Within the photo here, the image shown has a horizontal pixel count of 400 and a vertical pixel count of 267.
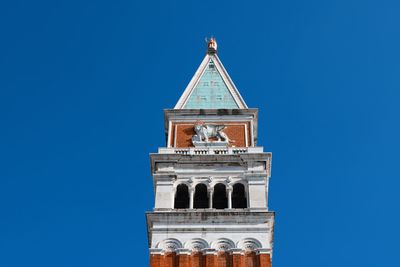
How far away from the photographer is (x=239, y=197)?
51344 mm

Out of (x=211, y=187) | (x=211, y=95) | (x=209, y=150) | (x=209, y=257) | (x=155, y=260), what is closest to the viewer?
(x=155, y=260)

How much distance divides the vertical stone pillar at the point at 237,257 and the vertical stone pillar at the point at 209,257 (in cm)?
105

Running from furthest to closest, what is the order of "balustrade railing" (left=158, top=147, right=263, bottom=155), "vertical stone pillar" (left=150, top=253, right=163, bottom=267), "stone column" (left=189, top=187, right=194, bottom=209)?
1. "balustrade railing" (left=158, top=147, right=263, bottom=155)
2. "stone column" (left=189, top=187, right=194, bottom=209)
3. "vertical stone pillar" (left=150, top=253, right=163, bottom=267)

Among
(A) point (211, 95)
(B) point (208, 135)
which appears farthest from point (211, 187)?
(A) point (211, 95)

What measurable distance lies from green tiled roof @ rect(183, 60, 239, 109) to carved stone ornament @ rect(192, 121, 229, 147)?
8.52ft

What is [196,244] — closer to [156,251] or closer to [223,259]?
[223,259]

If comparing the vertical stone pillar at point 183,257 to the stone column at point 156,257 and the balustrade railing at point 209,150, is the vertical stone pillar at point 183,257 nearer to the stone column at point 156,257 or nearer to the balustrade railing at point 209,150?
the stone column at point 156,257

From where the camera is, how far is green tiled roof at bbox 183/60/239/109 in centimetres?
5793

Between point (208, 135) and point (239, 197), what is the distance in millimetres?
5374

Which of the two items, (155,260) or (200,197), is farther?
(200,197)

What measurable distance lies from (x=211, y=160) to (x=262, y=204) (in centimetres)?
454

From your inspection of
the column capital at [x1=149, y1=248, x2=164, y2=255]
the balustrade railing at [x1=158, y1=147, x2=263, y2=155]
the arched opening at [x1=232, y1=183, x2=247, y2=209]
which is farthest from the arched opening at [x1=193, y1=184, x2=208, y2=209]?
the column capital at [x1=149, y1=248, x2=164, y2=255]

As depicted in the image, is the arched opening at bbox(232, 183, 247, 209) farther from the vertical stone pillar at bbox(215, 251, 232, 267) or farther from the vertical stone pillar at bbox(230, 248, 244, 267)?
the vertical stone pillar at bbox(215, 251, 232, 267)

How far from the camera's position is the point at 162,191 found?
50688mm
